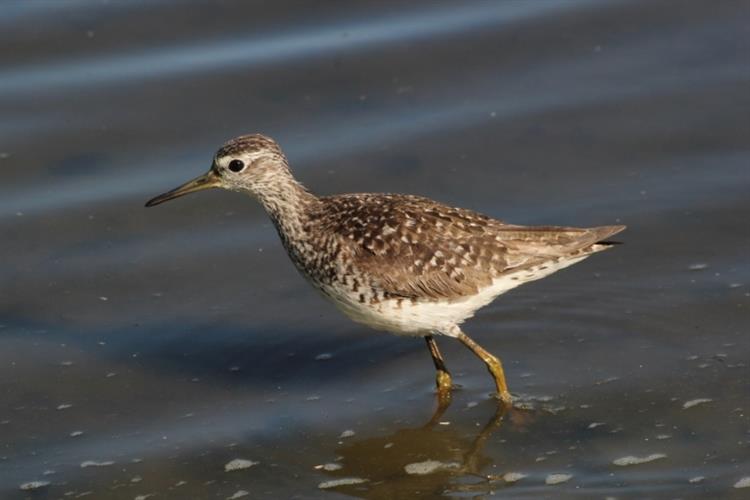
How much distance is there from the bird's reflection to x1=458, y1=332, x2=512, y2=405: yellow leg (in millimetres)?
82

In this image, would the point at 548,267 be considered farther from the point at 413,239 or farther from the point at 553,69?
the point at 553,69

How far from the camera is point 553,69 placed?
12562 millimetres

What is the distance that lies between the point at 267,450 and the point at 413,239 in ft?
5.38

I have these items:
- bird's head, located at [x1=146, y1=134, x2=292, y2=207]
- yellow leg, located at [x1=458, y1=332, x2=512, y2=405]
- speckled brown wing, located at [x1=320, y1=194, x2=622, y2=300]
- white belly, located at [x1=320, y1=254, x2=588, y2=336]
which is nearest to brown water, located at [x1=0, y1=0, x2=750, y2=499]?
yellow leg, located at [x1=458, y1=332, x2=512, y2=405]

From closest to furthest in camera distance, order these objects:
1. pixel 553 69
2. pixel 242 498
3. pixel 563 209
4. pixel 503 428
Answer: pixel 242 498 < pixel 503 428 < pixel 563 209 < pixel 553 69

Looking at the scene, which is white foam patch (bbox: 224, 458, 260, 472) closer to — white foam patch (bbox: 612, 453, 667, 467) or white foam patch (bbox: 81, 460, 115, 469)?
white foam patch (bbox: 81, 460, 115, 469)

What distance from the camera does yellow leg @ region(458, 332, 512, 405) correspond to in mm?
8852

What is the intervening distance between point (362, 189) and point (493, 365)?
283 centimetres

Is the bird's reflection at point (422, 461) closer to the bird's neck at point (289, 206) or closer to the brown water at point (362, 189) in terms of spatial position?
the brown water at point (362, 189)

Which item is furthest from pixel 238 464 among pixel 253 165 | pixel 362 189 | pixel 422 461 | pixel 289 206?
pixel 362 189

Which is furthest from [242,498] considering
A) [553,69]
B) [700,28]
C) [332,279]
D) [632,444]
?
[700,28]

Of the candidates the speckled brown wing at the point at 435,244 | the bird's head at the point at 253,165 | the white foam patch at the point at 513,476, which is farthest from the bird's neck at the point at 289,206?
the white foam patch at the point at 513,476

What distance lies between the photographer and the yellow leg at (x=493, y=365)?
8.85 meters

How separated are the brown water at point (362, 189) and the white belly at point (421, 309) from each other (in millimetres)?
592
